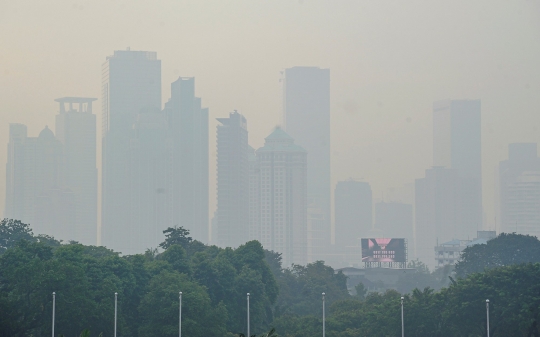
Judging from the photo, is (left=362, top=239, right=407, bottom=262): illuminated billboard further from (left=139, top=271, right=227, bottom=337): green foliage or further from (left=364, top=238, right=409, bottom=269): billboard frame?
(left=139, top=271, right=227, bottom=337): green foliage

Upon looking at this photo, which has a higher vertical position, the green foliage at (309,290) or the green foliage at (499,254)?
the green foliage at (499,254)

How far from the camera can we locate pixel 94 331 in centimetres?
6153

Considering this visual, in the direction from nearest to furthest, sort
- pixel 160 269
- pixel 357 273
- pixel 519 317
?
pixel 519 317 < pixel 160 269 < pixel 357 273

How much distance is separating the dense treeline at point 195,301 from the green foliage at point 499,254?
43131 millimetres

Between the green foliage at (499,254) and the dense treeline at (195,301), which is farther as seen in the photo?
the green foliage at (499,254)

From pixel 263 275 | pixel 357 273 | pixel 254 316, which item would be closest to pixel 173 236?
pixel 263 275

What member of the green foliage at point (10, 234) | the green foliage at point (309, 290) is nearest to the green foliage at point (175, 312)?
the green foliage at point (309, 290)

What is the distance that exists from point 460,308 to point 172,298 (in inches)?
813

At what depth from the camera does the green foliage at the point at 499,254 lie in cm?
11875

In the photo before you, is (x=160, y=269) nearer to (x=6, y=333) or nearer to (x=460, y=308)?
(x=6, y=333)

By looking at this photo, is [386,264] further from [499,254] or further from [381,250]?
[499,254]

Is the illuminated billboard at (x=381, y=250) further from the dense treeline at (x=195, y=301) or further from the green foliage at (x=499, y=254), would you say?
the dense treeline at (x=195, y=301)

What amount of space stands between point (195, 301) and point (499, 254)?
65.0 m

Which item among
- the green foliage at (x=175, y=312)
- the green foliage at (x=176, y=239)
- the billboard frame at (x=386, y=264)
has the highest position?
the green foliage at (x=176, y=239)
